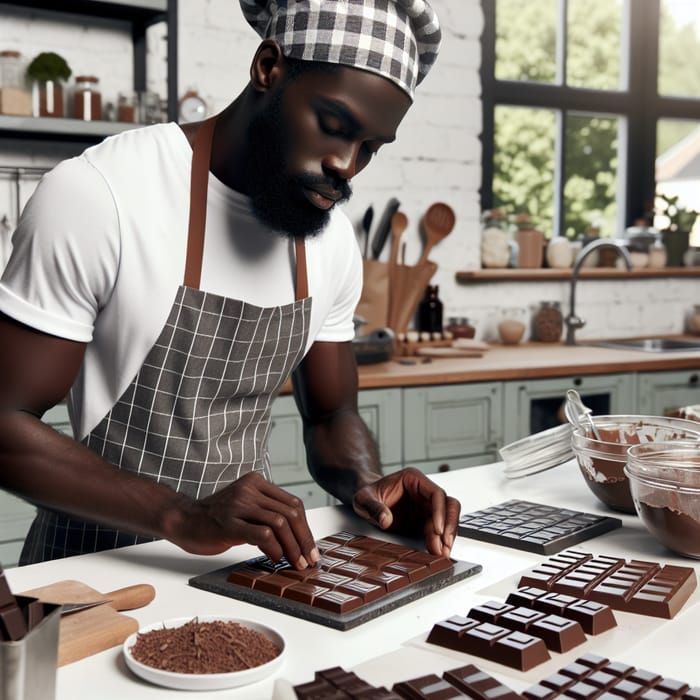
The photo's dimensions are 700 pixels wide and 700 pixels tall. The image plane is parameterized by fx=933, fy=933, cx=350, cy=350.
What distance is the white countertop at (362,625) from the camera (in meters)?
0.93

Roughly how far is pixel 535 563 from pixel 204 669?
1.88 feet

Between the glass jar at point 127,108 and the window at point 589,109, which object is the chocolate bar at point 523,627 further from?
the window at point 589,109

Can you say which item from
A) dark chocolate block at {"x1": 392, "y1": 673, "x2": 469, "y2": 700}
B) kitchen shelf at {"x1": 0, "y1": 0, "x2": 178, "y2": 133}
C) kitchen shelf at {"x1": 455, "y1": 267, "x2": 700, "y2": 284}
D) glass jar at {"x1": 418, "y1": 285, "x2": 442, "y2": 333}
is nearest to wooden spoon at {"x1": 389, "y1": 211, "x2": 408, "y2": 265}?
glass jar at {"x1": 418, "y1": 285, "x2": 442, "y2": 333}

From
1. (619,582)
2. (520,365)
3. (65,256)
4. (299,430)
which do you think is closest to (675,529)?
(619,582)

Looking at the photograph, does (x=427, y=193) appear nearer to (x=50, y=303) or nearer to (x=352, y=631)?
(x=50, y=303)

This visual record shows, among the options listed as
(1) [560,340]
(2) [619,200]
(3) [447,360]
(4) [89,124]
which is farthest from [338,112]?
(2) [619,200]

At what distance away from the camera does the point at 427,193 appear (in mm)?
4023

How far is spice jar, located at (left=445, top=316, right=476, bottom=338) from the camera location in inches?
159

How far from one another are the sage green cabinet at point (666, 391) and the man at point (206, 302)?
2.17m

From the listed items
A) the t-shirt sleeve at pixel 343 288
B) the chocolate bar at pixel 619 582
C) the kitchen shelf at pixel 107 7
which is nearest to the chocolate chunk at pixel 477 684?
the chocolate bar at pixel 619 582

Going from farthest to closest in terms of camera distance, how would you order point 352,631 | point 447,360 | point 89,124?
point 447,360
point 89,124
point 352,631

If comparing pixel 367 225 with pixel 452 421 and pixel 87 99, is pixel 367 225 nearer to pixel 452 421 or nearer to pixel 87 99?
pixel 452 421

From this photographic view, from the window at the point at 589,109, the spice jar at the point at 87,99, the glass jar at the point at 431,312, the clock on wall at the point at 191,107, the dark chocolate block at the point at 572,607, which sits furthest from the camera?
the window at the point at 589,109

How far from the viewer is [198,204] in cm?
162
